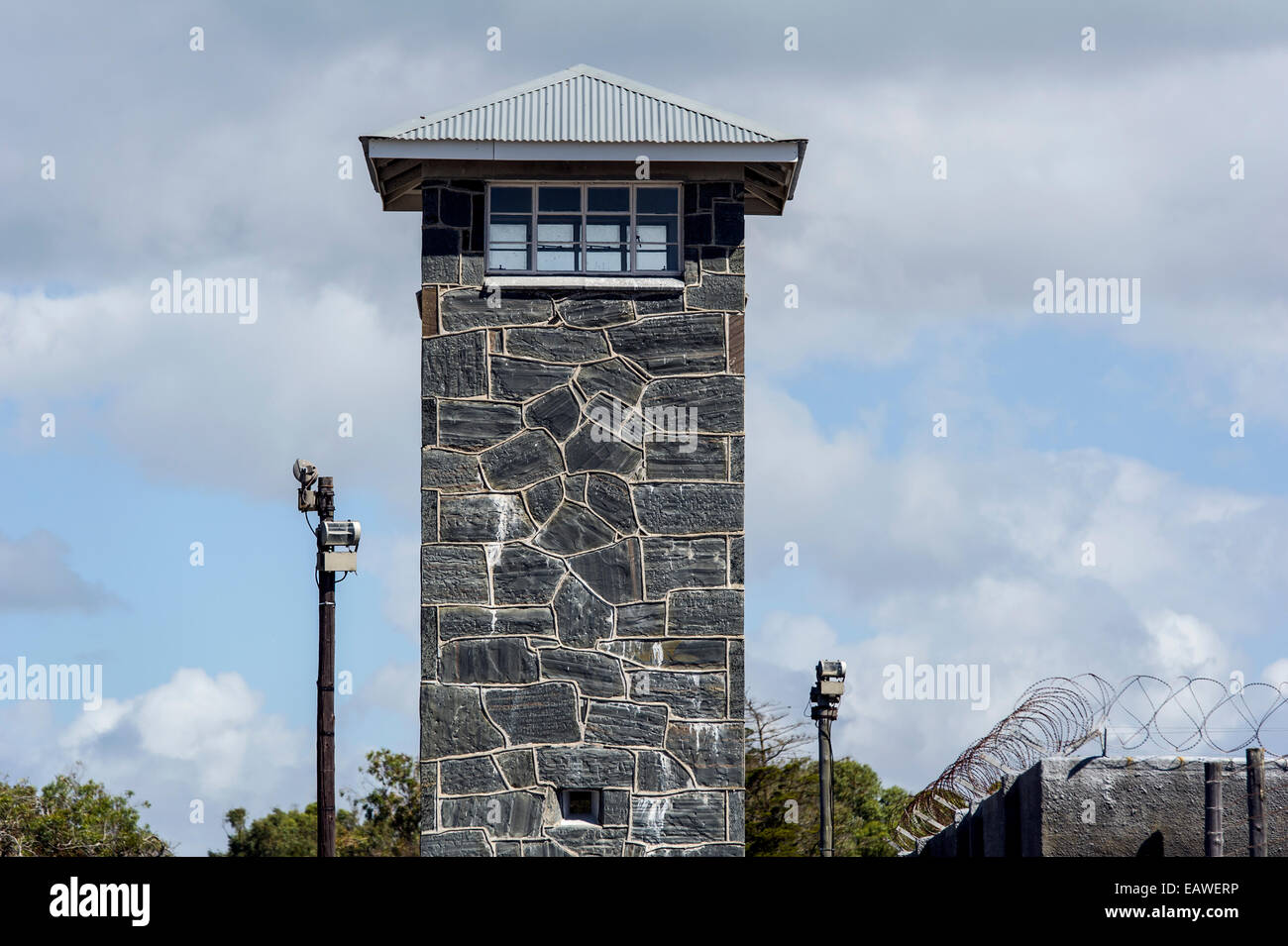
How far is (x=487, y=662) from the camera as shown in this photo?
58.6 feet

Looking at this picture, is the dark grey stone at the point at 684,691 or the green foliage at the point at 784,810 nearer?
the dark grey stone at the point at 684,691

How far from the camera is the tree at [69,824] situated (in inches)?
1254

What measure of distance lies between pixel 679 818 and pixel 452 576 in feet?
11.3

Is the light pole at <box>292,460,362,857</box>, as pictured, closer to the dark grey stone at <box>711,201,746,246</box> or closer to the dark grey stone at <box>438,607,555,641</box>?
the dark grey stone at <box>438,607,555,641</box>

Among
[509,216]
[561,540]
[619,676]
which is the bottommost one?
[619,676]

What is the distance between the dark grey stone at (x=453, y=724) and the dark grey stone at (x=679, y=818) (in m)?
1.63

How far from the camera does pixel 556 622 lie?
17906mm

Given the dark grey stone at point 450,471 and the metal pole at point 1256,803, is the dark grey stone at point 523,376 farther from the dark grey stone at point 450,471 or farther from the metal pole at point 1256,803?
the metal pole at point 1256,803

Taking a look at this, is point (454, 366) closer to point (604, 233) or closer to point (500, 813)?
point (604, 233)

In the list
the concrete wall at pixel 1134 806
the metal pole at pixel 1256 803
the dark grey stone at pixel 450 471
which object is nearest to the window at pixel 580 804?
the dark grey stone at pixel 450 471
